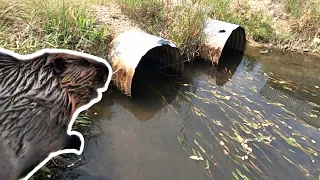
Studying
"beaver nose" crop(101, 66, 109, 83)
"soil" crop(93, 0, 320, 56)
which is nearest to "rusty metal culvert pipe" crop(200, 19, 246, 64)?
"soil" crop(93, 0, 320, 56)

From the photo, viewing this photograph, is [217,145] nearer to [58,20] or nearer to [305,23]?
[58,20]

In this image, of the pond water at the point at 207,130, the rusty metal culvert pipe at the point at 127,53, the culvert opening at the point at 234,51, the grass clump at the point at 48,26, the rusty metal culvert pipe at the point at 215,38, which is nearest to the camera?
the pond water at the point at 207,130

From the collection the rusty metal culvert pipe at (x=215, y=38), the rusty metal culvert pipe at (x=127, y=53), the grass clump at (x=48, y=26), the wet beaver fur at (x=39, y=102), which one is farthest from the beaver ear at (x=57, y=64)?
the rusty metal culvert pipe at (x=215, y=38)

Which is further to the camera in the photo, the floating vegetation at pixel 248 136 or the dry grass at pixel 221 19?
the dry grass at pixel 221 19

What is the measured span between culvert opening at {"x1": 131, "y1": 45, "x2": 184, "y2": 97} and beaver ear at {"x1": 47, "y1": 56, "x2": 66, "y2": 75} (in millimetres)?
2527

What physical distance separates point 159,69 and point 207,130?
61.2 inches

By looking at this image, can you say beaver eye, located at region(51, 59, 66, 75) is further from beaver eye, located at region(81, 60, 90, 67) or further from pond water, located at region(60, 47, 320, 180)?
pond water, located at region(60, 47, 320, 180)

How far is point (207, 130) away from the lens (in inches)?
134

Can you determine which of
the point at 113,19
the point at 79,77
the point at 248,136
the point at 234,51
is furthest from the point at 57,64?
the point at 234,51

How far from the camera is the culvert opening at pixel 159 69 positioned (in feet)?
14.3

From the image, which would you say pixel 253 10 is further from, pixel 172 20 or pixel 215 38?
pixel 172 20

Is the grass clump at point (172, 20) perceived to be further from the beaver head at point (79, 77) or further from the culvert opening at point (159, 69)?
the beaver head at point (79, 77)

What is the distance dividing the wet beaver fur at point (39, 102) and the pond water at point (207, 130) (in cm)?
99

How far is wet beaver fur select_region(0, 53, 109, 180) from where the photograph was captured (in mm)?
1615
